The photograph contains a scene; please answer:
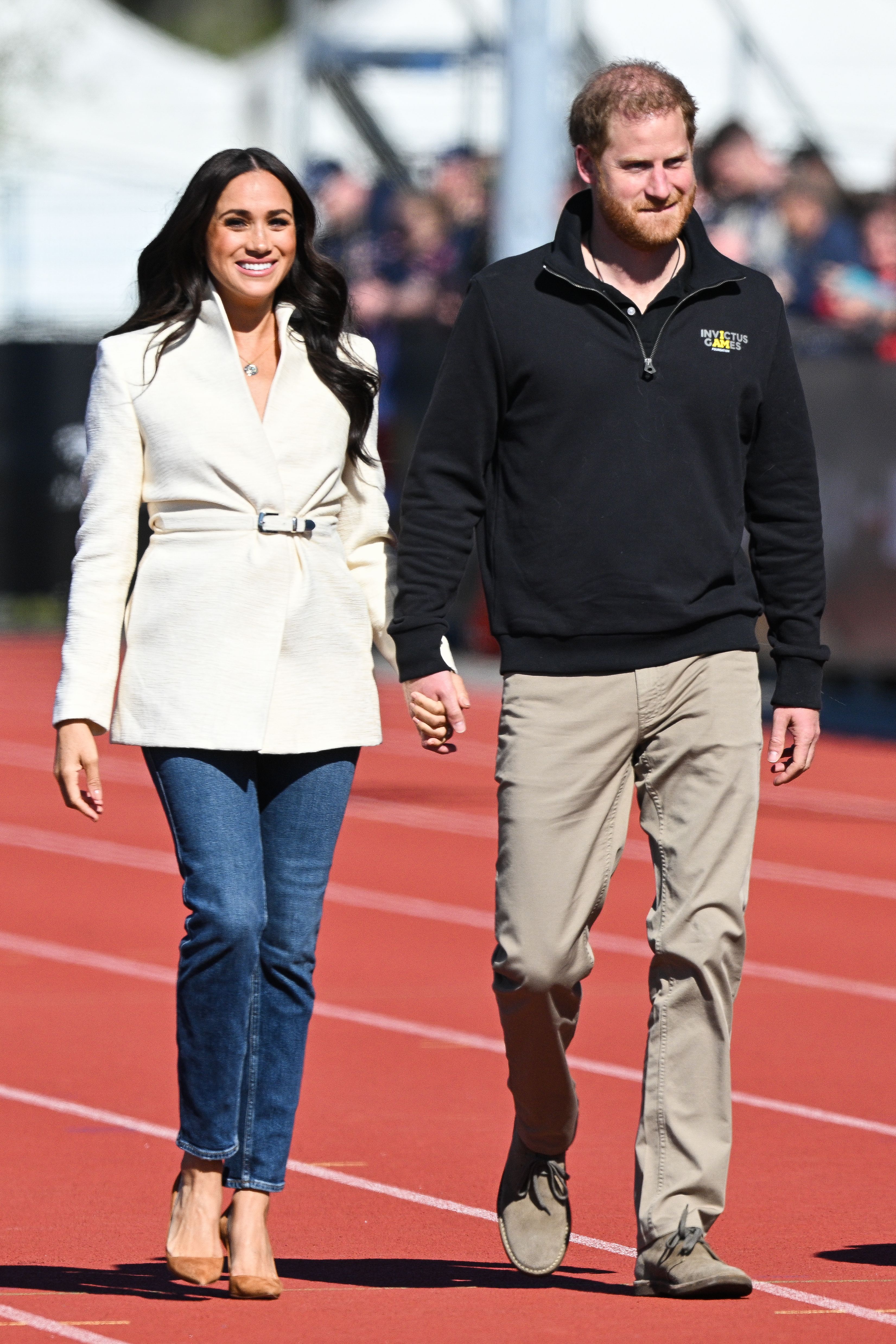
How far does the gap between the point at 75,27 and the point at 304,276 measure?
1503 inches

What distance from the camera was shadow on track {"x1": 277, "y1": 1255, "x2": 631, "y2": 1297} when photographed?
15.8 ft

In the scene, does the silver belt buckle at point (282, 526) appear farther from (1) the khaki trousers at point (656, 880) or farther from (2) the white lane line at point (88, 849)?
(2) the white lane line at point (88, 849)

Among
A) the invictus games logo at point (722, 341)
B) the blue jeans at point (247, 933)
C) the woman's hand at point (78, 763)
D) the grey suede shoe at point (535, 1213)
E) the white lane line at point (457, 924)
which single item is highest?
the invictus games logo at point (722, 341)

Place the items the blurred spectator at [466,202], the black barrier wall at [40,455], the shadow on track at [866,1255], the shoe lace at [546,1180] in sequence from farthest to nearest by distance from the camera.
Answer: the black barrier wall at [40,455] → the blurred spectator at [466,202] → the shadow on track at [866,1255] → the shoe lace at [546,1180]

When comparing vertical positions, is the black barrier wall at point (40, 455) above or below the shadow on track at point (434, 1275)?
below

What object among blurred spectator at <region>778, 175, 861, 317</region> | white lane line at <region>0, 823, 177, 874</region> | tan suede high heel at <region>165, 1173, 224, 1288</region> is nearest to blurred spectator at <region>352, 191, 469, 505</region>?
blurred spectator at <region>778, 175, 861, 317</region>

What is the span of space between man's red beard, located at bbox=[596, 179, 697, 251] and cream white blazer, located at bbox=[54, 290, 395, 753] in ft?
2.33

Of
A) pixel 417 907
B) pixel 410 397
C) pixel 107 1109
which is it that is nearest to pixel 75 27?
pixel 410 397

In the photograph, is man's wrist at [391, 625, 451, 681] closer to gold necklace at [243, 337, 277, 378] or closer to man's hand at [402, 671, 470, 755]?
man's hand at [402, 671, 470, 755]

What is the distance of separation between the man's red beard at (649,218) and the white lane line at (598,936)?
3.42 meters

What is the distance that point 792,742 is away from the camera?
493cm

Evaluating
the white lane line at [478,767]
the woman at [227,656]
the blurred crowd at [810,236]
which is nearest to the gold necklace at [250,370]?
the woman at [227,656]

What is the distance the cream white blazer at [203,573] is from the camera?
15.3 feet

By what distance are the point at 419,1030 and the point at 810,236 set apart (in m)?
11.7
